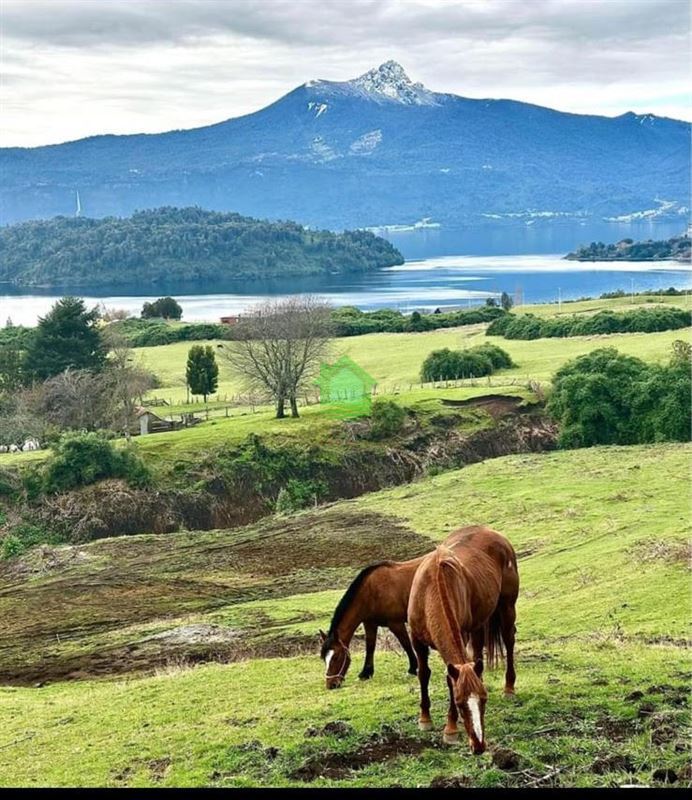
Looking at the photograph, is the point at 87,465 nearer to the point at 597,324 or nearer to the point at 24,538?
the point at 24,538

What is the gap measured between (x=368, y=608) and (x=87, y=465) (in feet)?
87.2

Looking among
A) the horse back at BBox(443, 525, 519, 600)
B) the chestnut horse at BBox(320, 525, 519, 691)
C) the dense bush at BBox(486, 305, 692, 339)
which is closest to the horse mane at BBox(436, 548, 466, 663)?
the horse back at BBox(443, 525, 519, 600)

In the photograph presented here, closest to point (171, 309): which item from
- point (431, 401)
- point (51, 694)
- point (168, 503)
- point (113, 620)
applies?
point (431, 401)

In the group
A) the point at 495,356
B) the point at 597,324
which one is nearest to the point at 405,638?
the point at 495,356

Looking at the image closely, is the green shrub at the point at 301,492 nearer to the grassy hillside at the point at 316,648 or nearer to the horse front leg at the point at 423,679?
the grassy hillside at the point at 316,648

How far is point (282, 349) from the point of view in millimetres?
45781

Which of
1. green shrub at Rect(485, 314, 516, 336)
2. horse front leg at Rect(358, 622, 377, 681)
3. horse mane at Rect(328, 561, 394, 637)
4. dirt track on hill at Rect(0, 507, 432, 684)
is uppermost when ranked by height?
green shrub at Rect(485, 314, 516, 336)

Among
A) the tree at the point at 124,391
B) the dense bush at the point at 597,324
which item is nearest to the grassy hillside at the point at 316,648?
the tree at the point at 124,391

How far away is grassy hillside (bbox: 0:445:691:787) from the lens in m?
8.57

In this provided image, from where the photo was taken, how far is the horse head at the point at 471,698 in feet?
24.7

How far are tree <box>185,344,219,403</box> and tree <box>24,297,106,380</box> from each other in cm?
485

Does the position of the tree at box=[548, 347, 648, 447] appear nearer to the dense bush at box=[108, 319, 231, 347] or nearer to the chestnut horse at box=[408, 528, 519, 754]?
the chestnut horse at box=[408, 528, 519, 754]

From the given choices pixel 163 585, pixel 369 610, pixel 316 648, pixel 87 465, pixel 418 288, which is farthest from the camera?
pixel 418 288

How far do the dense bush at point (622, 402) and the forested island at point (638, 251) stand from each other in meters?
131
